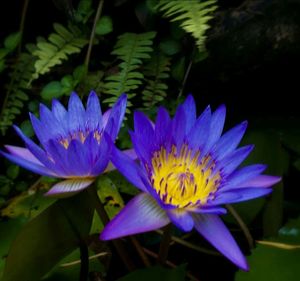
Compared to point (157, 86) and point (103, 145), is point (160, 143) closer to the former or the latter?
point (103, 145)

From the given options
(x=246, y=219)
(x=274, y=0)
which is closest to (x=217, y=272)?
(x=246, y=219)

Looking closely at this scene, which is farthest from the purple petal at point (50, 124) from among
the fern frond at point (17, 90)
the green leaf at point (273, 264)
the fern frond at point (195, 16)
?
the fern frond at point (17, 90)

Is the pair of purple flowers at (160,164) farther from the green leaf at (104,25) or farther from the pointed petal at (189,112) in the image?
the green leaf at (104,25)

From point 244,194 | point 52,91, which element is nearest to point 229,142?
point 244,194

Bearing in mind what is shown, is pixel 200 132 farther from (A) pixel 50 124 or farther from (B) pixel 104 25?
(B) pixel 104 25

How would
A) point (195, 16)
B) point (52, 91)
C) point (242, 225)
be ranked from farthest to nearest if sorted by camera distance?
1. point (52, 91)
2. point (195, 16)
3. point (242, 225)

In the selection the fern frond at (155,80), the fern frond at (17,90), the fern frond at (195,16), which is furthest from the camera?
the fern frond at (17,90)
